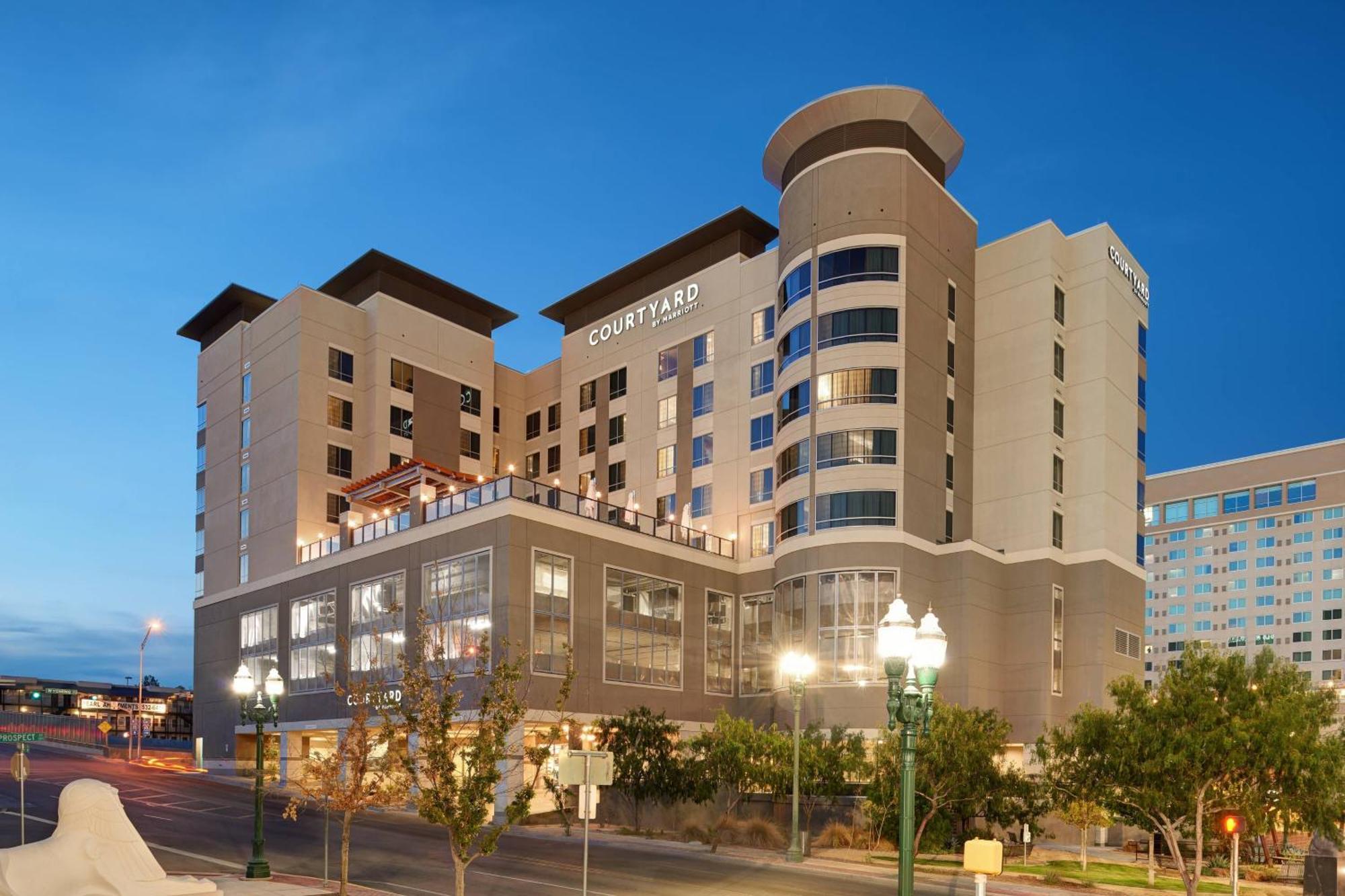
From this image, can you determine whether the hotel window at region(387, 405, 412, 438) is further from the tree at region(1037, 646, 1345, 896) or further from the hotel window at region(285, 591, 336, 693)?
the tree at region(1037, 646, 1345, 896)

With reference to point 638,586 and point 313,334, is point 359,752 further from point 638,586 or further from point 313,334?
point 313,334

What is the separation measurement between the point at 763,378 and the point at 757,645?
51.0 ft

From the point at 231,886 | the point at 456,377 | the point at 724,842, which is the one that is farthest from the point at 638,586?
the point at 231,886

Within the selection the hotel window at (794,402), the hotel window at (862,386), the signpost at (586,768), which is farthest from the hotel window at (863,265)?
the signpost at (586,768)

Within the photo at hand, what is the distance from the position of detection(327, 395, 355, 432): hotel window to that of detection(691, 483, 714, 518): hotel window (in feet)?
77.6

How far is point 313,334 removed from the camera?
74.4 meters

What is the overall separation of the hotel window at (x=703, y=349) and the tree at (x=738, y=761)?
32.5 m

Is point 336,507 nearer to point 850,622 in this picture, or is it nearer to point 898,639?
point 850,622

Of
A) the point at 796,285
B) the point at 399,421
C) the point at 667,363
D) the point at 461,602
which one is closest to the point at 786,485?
the point at 796,285

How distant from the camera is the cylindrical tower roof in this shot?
6109cm

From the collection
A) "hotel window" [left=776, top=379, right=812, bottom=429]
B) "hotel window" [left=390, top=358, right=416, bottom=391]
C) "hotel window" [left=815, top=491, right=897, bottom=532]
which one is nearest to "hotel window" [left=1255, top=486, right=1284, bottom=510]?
"hotel window" [left=776, top=379, right=812, bottom=429]

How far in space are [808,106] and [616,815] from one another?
3802 cm

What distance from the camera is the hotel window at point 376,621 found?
60031 millimetres

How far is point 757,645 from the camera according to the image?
66062 millimetres
